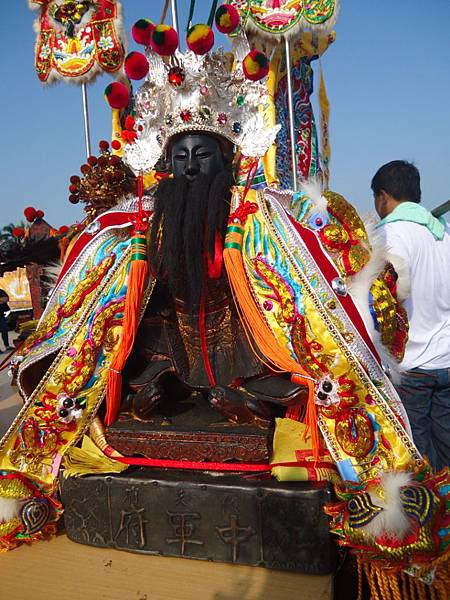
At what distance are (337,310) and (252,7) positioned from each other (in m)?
3.37

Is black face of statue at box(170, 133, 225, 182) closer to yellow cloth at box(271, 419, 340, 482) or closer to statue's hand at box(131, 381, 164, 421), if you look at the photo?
statue's hand at box(131, 381, 164, 421)

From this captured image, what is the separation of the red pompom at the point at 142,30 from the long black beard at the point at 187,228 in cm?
80

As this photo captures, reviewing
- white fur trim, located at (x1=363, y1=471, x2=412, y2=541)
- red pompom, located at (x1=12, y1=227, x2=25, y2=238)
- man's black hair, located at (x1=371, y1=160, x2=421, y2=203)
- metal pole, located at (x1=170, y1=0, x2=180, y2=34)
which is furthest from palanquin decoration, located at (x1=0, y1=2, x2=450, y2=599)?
red pompom, located at (x1=12, y1=227, x2=25, y2=238)

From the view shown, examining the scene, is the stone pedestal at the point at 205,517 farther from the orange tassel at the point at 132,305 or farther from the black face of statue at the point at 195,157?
the black face of statue at the point at 195,157

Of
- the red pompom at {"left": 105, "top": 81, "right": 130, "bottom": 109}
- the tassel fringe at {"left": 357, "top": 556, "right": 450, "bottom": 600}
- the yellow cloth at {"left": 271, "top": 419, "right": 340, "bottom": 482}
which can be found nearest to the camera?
the tassel fringe at {"left": 357, "top": 556, "right": 450, "bottom": 600}

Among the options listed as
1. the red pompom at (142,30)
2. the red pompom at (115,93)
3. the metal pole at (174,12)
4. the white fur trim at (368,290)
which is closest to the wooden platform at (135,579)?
the white fur trim at (368,290)

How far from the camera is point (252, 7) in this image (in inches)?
159

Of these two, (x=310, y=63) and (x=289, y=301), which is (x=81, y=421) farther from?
(x=310, y=63)

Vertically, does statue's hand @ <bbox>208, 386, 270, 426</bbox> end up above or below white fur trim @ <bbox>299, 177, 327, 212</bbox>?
below

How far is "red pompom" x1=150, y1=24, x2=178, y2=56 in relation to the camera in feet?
6.75

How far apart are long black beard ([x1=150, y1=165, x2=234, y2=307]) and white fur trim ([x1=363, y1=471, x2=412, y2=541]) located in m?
1.08

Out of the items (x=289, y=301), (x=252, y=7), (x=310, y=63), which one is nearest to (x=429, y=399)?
(x=289, y=301)

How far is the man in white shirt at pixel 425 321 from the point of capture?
2154mm

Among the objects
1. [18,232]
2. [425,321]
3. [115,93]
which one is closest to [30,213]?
[18,232]
